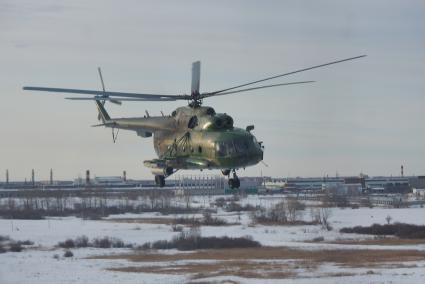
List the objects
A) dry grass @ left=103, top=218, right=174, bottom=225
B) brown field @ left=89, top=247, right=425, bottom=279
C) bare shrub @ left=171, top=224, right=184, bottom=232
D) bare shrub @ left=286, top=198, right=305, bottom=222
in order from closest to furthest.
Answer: brown field @ left=89, top=247, right=425, bottom=279
bare shrub @ left=171, top=224, right=184, bottom=232
dry grass @ left=103, top=218, right=174, bottom=225
bare shrub @ left=286, top=198, right=305, bottom=222

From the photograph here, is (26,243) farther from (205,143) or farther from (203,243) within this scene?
(205,143)

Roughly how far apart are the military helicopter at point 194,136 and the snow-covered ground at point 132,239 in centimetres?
4609

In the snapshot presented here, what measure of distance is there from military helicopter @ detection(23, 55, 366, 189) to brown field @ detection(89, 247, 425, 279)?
48154 millimetres

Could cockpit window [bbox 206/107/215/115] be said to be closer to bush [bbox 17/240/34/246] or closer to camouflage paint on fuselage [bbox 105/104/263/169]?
camouflage paint on fuselage [bbox 105/104/263/169]

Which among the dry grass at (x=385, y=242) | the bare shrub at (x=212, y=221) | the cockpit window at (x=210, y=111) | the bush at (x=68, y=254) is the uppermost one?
the cockpit window at (x=210, y=111)

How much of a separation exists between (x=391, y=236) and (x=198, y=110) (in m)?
96.7

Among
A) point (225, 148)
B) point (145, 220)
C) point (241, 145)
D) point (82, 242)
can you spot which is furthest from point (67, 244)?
point (241, 145)

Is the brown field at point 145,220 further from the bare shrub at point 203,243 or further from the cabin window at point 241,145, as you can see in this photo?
the cabin window at point 241,145

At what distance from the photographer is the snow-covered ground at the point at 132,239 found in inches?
3332

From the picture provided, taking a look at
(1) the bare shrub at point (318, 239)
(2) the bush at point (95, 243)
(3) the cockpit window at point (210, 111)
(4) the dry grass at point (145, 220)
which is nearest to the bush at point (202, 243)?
(2) the bush at point (95, 243)

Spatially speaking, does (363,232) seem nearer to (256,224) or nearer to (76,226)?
(256,224)

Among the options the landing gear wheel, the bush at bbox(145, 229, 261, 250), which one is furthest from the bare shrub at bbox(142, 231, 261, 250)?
the landing gear wheel

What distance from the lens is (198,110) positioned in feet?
121

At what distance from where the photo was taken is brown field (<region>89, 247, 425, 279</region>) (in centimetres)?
8938
